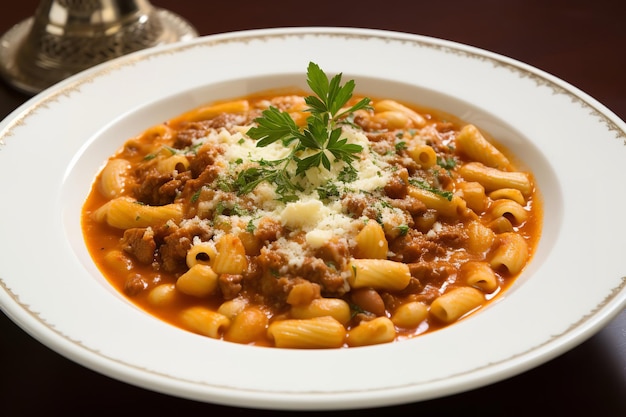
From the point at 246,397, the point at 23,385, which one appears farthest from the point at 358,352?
the point at 23,385

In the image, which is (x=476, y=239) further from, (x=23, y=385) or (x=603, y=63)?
(x=603, y=63)

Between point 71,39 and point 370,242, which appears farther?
point 71,39

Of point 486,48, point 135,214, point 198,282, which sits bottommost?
point 135,214

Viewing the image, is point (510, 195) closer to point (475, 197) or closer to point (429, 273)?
point (475, 197)

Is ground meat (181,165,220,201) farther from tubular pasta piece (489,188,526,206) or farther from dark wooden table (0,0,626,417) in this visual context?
tubular pasta piece (489,188,526,206)

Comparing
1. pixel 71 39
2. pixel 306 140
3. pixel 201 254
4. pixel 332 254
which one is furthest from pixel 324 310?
pixel 71 39

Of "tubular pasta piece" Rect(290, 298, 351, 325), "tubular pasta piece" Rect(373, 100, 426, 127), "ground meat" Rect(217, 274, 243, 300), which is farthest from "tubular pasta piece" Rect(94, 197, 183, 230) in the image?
"tubular pasta piece" Rect(373, 100, 426, 127)
